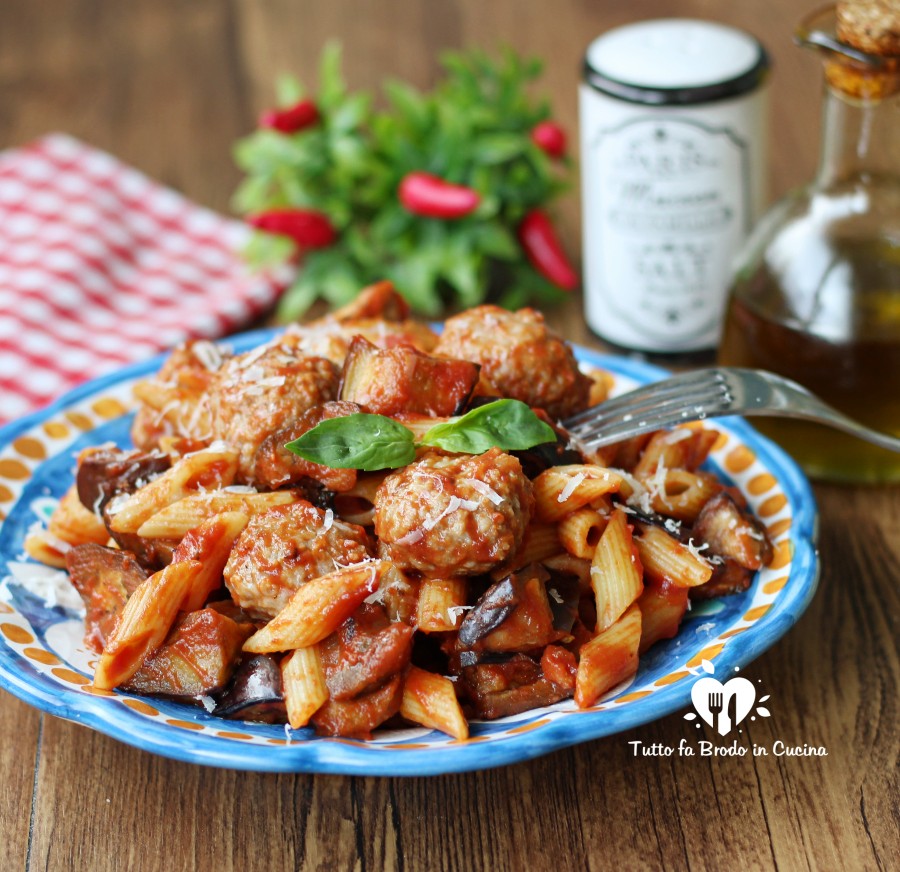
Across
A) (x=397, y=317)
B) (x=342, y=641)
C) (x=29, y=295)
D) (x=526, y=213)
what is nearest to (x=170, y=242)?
(x=29, y=295)

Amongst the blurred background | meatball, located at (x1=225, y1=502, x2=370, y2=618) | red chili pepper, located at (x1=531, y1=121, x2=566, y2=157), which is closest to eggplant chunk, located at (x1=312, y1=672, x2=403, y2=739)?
meatball, located at (x1=225, y1=502, x2=370, y2=618)

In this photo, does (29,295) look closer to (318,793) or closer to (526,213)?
(526,213)

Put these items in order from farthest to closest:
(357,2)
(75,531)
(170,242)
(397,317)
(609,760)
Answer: (357,2), (170,242), (397,317), (75,531), (609,760)

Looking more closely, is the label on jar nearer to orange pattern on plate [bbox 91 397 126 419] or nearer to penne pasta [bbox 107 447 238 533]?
orange pattern on plate [bbox 91 397 126 419]

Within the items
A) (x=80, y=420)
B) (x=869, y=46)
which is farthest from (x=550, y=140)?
(x=80, y=420)

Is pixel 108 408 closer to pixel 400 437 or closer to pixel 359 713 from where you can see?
pixel 400 437

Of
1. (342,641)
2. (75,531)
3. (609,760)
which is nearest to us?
(342,641)

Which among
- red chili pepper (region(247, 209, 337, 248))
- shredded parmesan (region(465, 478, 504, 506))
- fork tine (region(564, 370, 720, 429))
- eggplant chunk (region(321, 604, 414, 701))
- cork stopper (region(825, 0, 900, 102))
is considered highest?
cork stopper (region(825, 0, 900, 102))

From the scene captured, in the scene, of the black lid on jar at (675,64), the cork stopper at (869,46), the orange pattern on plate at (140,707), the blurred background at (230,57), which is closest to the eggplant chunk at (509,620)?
the orange pattern on plate at (140,707)
